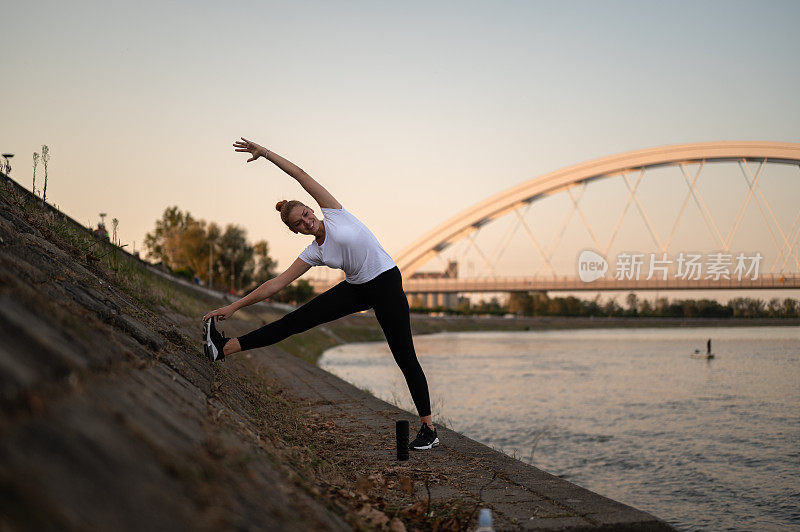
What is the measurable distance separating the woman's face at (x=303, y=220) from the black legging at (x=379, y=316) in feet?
1.48

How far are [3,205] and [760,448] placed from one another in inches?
374

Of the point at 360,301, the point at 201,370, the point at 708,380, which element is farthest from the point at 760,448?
the point at 708,380

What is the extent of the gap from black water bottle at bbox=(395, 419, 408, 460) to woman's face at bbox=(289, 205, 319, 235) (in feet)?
4.10

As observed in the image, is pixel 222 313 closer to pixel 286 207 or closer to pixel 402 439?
pixel 286 207

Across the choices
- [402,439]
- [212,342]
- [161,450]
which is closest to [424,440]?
[402,439]

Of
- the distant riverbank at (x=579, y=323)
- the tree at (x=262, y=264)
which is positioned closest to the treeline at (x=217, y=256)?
the tree at (x=262, y=264)

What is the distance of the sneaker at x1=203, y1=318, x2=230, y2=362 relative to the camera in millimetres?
4691

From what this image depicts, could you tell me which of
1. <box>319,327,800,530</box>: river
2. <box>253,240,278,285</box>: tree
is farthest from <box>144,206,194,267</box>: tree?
<box>319,327,800,530</box>: river

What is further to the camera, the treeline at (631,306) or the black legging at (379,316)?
the treeline at (631,306)

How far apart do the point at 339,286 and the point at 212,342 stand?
0.98 m

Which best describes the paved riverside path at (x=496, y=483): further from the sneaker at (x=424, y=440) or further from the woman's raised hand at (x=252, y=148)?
the woman's raised hand at (x=252, y=148)

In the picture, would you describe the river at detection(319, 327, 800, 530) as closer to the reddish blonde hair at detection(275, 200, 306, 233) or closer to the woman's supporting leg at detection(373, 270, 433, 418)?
the woman's supporting leg at detection(373, 270, 433, 418)

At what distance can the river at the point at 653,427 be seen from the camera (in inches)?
273

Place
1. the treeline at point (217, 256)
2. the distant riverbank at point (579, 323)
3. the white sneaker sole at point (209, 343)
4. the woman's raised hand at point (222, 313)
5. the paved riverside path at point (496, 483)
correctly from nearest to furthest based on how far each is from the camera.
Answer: the paved riverside path at point (496, 483), the woman's raised hand at point (222, 313), the white sneaker sole at point (209, 343), the treeline at point (217, 256), the distant riverbank at point (579, 323)
